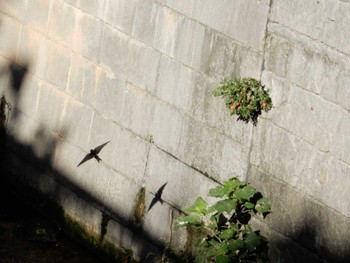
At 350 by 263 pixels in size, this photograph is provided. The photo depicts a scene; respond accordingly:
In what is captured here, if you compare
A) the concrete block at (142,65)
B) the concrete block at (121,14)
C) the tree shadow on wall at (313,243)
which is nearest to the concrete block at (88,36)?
the concrete block at (121,14)

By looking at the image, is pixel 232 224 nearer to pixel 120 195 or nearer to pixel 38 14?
pixel 120 195

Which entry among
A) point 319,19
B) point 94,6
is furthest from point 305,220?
point 94,6

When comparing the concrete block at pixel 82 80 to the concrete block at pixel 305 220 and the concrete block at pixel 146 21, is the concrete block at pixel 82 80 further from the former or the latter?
the concrete block at pixel 305 220

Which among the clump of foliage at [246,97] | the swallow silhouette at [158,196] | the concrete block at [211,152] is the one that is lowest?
the swallow silhouette at [158,196]

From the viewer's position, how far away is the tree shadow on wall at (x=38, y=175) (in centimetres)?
795

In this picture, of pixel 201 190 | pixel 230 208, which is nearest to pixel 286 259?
pixel 230 208

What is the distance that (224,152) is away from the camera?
6824 mm

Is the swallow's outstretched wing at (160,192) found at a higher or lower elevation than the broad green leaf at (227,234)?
higher

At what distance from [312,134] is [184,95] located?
1.27 metres

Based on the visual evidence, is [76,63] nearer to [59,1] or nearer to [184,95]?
[59,1]

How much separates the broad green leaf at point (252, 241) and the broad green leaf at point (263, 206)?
15cm

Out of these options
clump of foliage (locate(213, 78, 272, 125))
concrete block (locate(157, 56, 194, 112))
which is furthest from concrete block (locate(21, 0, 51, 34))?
clump of foliage (locate(213, 78, 272, 125))

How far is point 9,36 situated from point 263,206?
329cm

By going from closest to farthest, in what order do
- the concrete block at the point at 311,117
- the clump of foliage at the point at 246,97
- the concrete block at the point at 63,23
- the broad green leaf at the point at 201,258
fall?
the concrete block at the point at 311,117 → the clump of foliage at the point at 246,97 → the broad green leaf at the point at 201,258 → the concrete block at the point at 63,23
